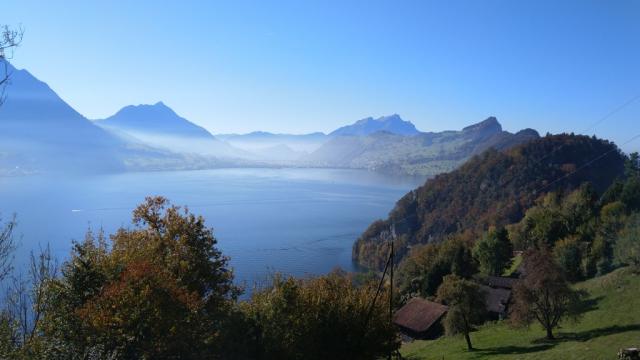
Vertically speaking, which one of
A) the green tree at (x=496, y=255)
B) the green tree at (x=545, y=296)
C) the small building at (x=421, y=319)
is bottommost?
the small building at (x=421, y=319)

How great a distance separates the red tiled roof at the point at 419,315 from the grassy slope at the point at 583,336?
502 cm

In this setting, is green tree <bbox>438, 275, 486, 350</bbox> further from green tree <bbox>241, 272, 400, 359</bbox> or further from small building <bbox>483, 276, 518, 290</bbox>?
small building <bbox>483, 276, 518, 290</bbox>

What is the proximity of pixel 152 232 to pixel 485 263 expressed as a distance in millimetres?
38368

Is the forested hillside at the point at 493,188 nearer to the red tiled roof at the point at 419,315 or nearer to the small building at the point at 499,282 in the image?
the small building at the point at 499,282

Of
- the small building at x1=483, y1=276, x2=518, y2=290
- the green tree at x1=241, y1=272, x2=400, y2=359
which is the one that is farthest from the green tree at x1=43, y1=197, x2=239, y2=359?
the small building at x1=483, y1=276, x2=518, y2=290

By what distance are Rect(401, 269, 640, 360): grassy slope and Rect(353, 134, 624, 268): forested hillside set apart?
206 ft

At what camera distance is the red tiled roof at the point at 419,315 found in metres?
35.6

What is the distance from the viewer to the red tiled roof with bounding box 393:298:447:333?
35.6 meters

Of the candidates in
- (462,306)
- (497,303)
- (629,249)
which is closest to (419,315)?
(497,303)

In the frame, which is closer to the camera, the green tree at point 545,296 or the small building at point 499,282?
the green tree at point 545,296

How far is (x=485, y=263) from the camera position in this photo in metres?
48.6

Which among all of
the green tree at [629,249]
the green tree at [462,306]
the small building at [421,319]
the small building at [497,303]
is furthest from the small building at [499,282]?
the green tree at [462,306]

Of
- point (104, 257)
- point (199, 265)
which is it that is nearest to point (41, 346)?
point (104, 257)

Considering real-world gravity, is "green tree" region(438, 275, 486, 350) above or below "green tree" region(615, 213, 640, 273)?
below
